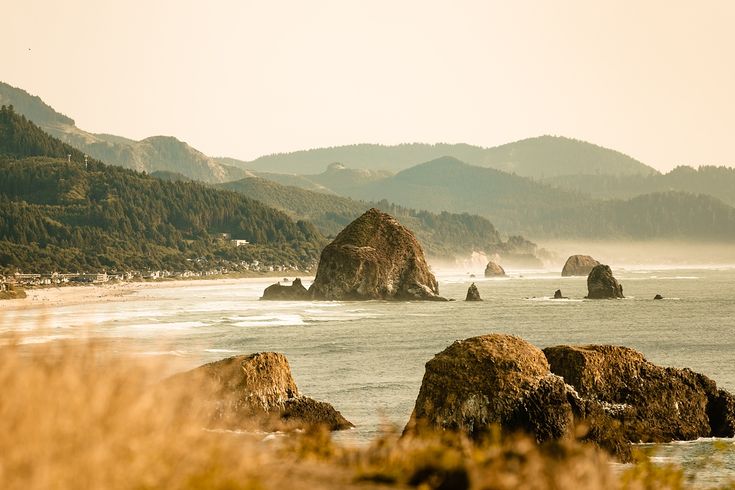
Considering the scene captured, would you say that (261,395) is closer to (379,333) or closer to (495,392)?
(495,392)

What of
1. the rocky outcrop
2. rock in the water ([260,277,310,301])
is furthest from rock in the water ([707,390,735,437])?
rock in the water ([260,277,310,301])

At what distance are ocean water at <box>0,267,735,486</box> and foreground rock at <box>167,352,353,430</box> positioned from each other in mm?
1035

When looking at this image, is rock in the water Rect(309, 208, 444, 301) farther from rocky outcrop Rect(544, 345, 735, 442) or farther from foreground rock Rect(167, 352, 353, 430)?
rocky outcrop Rect(544, 345, 735, 442)

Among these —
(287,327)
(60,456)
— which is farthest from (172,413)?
(287,327)

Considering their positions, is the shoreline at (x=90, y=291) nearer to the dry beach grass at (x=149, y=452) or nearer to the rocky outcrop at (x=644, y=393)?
the rocky outcrop at (x=644, y=393)

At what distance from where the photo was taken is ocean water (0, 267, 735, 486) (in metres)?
21.6

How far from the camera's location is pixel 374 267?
388 ft

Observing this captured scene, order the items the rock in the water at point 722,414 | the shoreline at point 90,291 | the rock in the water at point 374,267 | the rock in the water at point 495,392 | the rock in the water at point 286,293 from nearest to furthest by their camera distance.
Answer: the rock in the water at point 495,392 → the rock in the water at point 722,414 → the shoreline at point 90,291 → the rock in the water at point 374,267 → the rock in the water at point 286,293

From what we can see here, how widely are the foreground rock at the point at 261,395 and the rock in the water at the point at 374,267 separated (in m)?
93.5

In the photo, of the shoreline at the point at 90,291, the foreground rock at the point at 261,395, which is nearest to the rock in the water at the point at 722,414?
the foreground rock at the point at 261,395

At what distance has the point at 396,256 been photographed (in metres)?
119

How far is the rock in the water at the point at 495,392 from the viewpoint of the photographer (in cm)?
2012

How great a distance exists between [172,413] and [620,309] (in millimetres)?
92444

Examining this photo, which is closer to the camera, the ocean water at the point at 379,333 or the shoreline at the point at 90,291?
the ocean water at the point at 379,333
